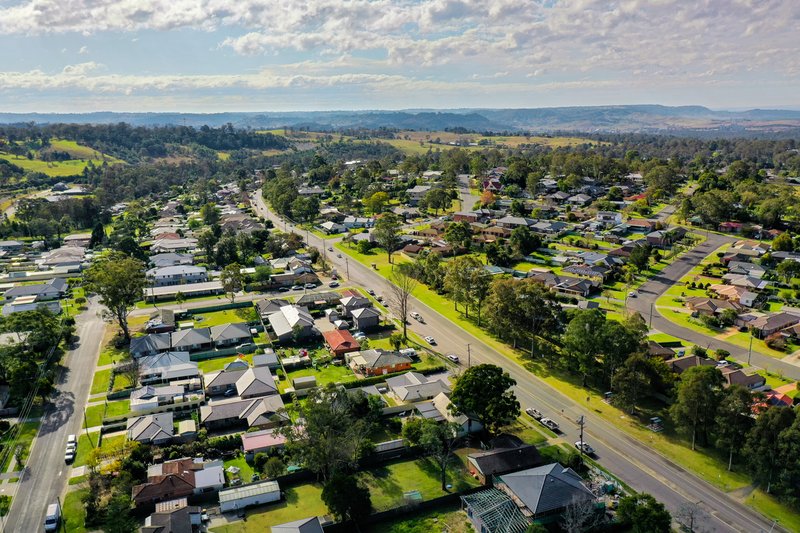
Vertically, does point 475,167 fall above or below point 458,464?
above

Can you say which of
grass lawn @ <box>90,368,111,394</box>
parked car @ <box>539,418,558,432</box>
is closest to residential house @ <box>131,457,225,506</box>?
grass lawn @ <box>90,368,111,394</box>

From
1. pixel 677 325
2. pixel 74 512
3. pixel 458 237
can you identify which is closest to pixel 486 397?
pixel 74 512

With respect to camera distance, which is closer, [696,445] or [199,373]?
[696,445]

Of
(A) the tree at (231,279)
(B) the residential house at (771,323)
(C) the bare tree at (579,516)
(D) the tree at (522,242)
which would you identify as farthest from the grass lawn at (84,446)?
(D) the tree at (522,242)

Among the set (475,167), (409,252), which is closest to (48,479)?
(409,252)

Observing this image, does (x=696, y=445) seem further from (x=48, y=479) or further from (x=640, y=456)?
(x=48, y=479)

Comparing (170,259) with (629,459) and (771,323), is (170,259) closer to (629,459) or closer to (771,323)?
(629,459)

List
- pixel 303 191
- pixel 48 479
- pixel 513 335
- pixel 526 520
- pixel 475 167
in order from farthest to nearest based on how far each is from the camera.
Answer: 1. pixel 475 167
2. pixel 303 191
3. pixel 513 335
4. pixel 48 479
5. pixel 526 520
